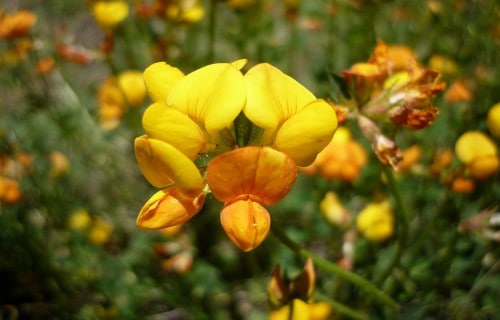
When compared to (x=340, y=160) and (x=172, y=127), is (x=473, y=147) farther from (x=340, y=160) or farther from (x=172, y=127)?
(x=172, y=127)

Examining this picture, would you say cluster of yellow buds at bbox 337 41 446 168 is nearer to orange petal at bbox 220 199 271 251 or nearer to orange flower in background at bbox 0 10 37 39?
orange petal at bbox 220 199 271 251

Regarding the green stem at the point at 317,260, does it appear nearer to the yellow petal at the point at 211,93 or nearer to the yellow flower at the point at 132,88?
the yellow petal at the point at 211,93

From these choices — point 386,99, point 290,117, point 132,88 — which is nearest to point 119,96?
point 132,88

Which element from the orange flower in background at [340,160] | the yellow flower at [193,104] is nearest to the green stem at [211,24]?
the orange flower in background at [340,160]

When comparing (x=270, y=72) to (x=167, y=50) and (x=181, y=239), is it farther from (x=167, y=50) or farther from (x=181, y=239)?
(x=167, y=50)

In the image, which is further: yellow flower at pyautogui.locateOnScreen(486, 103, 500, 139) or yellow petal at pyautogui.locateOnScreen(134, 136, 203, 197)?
yellow flower at pyautogui.locateOnScreen(486, 103, 500, 139)

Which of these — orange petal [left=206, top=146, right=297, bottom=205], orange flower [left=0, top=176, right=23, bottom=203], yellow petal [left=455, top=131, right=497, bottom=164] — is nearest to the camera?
orange petal [left=206, top=146, right=297, bottom=205]

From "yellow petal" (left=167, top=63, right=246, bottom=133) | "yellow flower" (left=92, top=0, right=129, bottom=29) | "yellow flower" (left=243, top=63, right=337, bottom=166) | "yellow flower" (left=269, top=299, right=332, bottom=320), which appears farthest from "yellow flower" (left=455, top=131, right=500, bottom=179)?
"yellow flower" (left=92, top=0, right=129, bottom=29)

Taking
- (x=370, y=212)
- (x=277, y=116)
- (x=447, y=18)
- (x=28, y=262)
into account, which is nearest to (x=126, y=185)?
(x=28, y=262)
